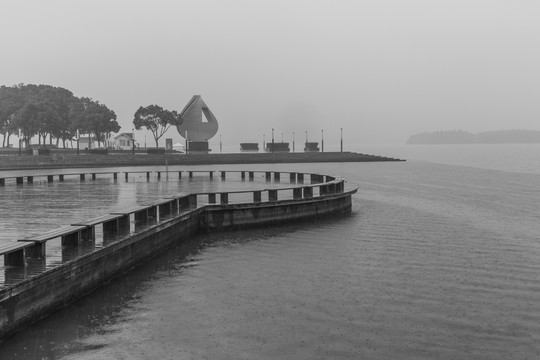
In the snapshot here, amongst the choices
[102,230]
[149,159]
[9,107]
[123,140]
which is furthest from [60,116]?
[102,230]

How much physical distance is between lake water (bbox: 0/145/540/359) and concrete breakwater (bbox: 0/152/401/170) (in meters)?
76.4

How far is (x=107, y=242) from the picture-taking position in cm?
1814

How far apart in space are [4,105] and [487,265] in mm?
123468

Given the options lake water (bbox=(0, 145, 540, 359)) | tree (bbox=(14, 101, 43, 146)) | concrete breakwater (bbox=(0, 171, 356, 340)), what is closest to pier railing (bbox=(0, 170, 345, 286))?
concrete breakwater (bbox=(0, 171, 356, 340))

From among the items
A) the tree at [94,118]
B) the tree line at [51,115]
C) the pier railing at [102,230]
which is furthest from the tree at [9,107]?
the pier railing at [102,230]

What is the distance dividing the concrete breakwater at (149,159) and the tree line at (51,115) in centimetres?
755

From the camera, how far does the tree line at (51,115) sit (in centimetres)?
11200

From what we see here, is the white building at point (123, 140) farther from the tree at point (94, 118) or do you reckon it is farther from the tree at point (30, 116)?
the tree at point (30, 116)

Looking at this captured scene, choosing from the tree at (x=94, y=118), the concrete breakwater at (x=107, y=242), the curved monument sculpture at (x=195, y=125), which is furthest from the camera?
the curved monument sculpture at (x=195, y=125)

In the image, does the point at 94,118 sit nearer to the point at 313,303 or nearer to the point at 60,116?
the point at 60,116

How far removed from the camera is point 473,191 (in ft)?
188

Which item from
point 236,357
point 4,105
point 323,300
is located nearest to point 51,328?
point 236,357

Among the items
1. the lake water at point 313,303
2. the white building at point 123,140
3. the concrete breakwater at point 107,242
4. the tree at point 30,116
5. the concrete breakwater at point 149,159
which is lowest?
the lake water at point 313,303

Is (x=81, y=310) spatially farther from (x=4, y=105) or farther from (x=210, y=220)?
(x=4, y=105)
